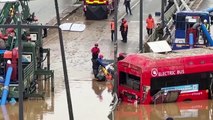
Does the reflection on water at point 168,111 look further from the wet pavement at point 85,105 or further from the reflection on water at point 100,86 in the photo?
the reflection on water at point 100,86

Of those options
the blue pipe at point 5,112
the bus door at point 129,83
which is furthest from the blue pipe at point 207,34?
the blue pipe at point 5,112

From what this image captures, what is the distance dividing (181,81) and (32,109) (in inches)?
227

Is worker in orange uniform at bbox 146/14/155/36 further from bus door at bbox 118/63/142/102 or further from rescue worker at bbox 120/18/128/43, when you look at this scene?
bus door at bbox 118/63/142/102

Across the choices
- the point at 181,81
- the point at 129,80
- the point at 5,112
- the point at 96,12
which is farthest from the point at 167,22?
the point at 5,112

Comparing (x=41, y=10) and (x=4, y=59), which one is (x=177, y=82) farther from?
(x=41, y=10)

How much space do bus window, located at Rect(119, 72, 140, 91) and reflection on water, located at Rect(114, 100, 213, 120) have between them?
74 centimetres

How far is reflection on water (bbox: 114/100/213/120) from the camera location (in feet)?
82.1

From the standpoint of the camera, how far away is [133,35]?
126 ft

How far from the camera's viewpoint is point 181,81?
26141mm

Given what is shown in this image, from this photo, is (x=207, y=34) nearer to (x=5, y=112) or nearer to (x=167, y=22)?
(x=167, y=22)

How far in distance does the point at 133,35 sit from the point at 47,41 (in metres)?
5.00

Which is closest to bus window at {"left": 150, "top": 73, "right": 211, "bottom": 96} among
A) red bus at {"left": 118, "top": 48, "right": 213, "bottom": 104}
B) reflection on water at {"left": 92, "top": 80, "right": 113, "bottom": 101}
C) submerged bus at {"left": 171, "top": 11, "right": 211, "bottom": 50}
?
red bus at {"left": 118, "top": 48, "right": 213, "bottom": 104}

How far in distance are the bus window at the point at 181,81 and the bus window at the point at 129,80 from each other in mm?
598

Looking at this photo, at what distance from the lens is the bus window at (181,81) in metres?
25.8
